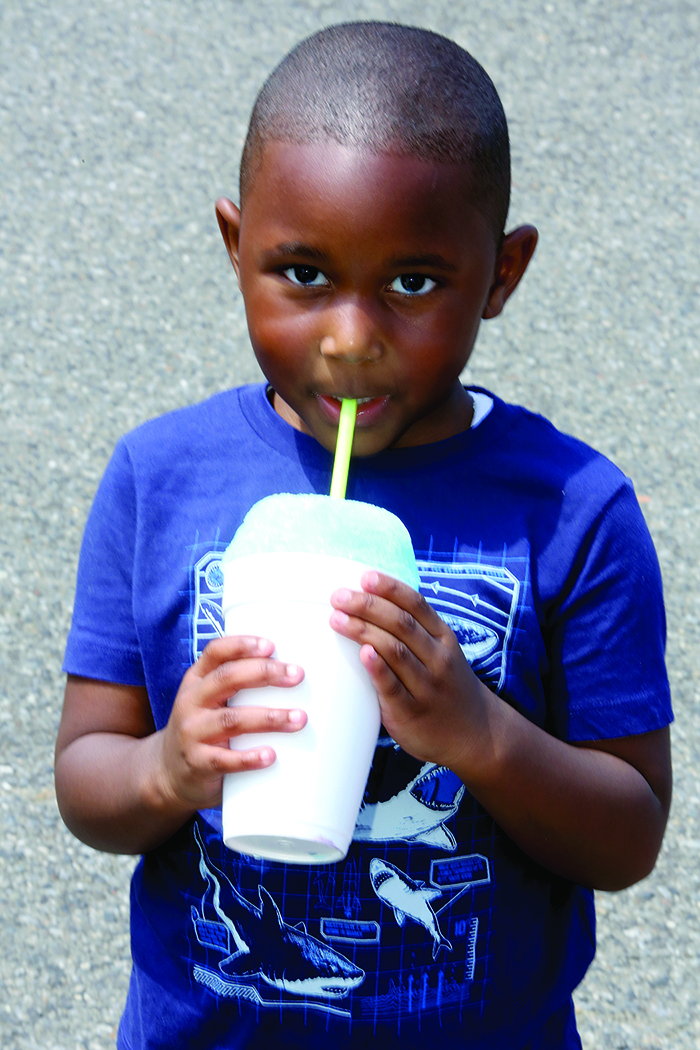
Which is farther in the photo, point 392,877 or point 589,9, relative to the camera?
point 589,9

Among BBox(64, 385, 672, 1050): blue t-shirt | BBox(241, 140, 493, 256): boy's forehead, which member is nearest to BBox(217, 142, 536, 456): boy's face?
BBox(241, 140, 493, 256): boy's forehead

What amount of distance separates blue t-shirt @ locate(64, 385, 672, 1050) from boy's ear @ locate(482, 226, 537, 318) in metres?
0.10

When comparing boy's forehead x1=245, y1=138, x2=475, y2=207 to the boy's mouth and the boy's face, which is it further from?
the boy's mouth

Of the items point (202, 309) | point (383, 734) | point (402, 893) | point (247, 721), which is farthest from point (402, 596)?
point (202, 309)

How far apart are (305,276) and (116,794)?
1.61ft

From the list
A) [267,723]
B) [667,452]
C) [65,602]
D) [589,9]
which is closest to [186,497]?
[267,723]

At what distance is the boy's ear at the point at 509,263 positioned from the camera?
3.46ft

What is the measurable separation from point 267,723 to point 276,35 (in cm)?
300

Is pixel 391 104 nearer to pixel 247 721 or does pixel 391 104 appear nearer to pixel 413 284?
pixel 413 284

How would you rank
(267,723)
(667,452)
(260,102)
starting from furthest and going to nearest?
1. (667,452)
2. (260,102)
3. (267,723)

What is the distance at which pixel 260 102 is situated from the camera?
3.28 ft

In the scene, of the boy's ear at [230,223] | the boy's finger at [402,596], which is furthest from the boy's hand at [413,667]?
the boy's ear at [230,223]

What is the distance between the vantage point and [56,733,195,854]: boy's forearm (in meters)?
1.00

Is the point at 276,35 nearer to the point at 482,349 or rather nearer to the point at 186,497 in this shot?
the point at 482,349
